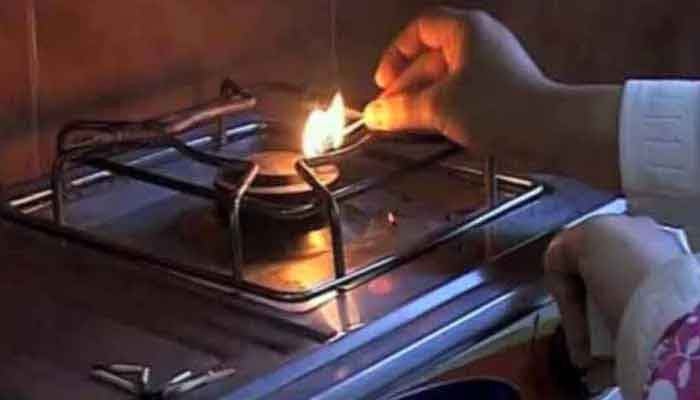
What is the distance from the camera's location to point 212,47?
5.20ft

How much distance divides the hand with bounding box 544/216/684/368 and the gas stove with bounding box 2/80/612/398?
0.16 feet

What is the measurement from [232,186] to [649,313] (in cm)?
38

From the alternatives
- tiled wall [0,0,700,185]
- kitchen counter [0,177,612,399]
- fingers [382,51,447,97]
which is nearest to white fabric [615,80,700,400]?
kitchen counter [0,177,612,399]

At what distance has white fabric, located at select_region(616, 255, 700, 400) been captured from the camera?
985 millimetres

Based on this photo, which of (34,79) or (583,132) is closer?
(583,132)

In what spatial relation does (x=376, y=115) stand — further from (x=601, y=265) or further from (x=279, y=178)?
(x=601, y=265)

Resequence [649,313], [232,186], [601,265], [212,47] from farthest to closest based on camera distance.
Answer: [212,47], [232,186], [601,265], [649,313]

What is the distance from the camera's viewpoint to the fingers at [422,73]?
136cm

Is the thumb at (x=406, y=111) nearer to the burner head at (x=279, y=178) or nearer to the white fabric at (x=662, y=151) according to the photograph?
the burner head at (x=279, y=178)

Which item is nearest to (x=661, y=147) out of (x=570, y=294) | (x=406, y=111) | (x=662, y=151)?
(x=662, y=151)

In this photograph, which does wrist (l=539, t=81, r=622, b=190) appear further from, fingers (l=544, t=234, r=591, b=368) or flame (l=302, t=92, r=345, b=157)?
flame (l=302, t=92, r=345, b=157)

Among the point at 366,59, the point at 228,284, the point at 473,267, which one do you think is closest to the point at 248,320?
the point at 228,284

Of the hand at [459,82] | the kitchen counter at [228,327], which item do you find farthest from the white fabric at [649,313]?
the hand at [459,82]

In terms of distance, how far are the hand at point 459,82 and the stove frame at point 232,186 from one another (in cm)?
4
